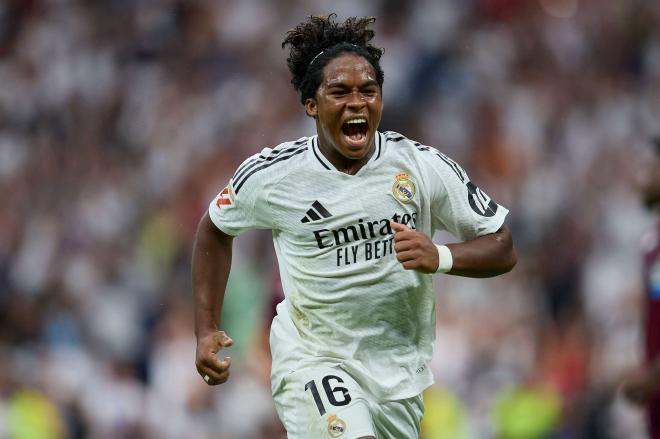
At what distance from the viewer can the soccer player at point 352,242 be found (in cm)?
495

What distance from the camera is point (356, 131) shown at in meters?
4.98

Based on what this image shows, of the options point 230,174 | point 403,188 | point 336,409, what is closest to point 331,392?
point 336,409

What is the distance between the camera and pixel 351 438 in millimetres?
4766

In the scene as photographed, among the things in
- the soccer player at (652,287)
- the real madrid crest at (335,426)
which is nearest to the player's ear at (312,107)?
the real madrid crest at (335,426)

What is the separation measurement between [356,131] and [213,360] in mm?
1015

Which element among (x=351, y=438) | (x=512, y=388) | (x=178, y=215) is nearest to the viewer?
(x=351, y=438)

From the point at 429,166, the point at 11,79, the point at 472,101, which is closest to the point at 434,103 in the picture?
the point at 472,101

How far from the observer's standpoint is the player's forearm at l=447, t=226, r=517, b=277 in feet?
16.1

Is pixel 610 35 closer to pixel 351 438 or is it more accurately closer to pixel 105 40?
pixel 105 40

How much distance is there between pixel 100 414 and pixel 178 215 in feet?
6.31

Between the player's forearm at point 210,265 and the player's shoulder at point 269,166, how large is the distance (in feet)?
0.90

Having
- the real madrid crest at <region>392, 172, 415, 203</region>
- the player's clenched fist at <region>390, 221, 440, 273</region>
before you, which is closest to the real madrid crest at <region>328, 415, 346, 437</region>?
the player's clenched fist at <region>390, 221, 440, 273</region>

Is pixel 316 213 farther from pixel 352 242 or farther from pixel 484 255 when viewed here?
pixel 484 255

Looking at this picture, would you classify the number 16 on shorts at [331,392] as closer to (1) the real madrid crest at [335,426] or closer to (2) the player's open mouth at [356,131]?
(1) the real madrid crest at [335,426]
